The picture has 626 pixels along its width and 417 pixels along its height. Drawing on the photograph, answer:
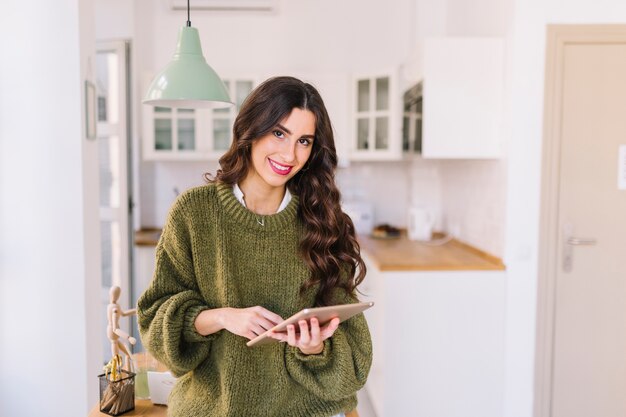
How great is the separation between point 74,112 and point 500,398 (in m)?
2.46

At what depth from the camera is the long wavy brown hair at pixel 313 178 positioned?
48.6 inches

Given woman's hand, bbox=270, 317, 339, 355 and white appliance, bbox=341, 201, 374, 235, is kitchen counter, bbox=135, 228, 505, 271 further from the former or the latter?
woman's hand, bbox=270, 317, 339, 355

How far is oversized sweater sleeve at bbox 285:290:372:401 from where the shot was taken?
1.25 meters

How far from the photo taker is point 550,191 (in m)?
2.76

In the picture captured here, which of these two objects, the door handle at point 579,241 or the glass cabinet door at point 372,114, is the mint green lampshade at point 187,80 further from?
the glass cabinet door at point 372,114

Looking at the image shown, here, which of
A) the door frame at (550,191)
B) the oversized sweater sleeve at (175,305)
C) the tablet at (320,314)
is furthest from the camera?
the door frame at (550,191)

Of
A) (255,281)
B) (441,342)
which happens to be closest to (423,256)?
(441,342)

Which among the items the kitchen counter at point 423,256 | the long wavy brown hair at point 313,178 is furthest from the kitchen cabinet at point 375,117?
the long wavy brown hair at point 313,178

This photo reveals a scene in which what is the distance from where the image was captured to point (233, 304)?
4.09ft

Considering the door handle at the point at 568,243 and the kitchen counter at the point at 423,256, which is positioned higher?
the door handle at the point at 568,243

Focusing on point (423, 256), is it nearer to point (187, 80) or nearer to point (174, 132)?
point (187, 80)

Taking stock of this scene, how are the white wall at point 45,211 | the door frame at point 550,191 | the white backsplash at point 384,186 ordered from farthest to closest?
the white backsplash at point 384,186 → the door frame at point 550,191 → the white wall at point 45,211

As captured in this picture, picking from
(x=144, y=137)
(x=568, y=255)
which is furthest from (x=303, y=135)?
(x=144, y=137)

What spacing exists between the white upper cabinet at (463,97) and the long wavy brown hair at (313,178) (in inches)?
67.8
